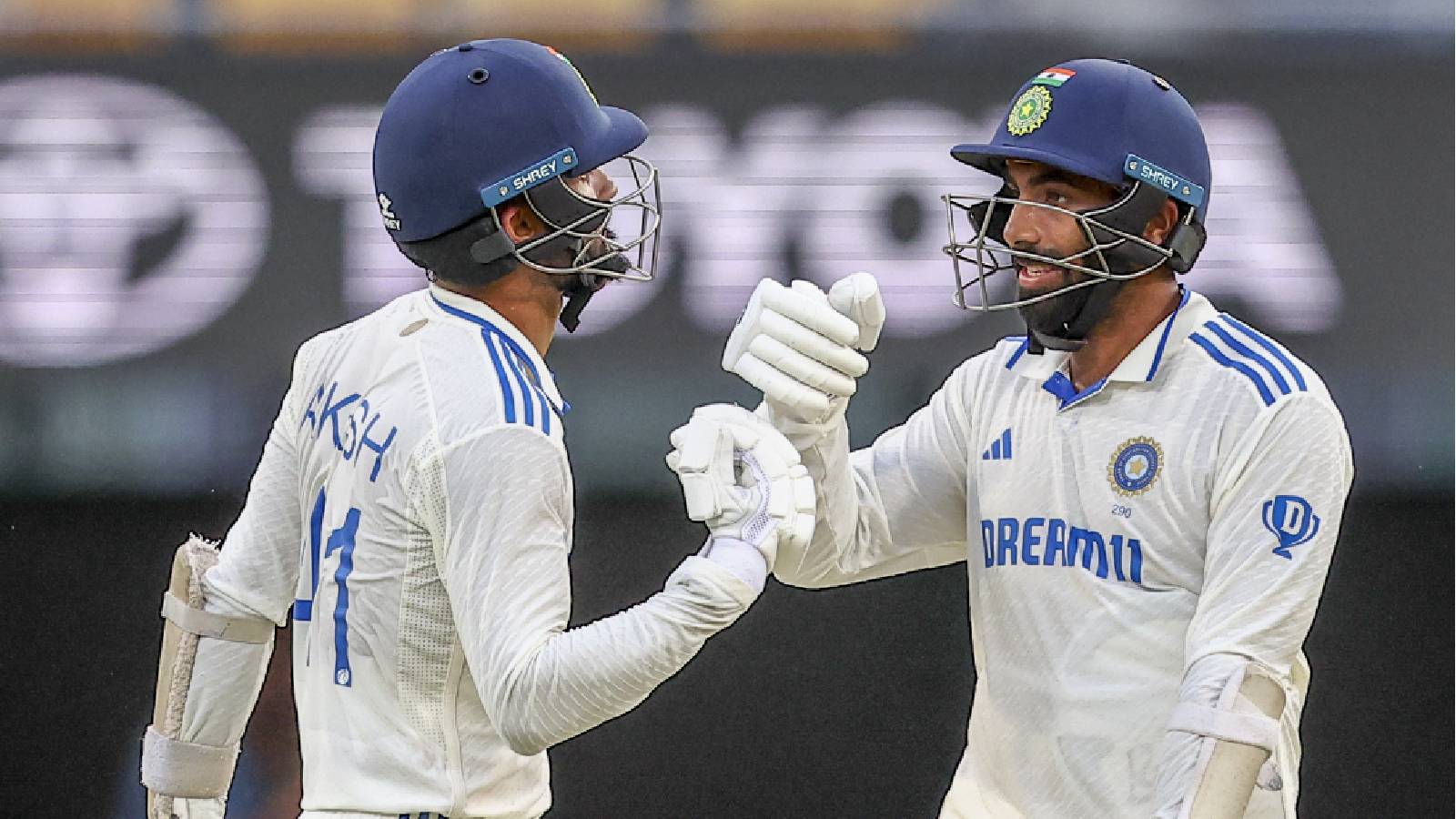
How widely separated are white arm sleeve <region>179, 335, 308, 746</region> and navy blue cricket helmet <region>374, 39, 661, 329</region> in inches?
12.0

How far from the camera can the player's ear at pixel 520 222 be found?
8.61 ft

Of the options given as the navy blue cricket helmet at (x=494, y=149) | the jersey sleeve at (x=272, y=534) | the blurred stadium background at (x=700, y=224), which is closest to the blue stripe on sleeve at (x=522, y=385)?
the navy blue cricket helmet at (x=494, y=149)

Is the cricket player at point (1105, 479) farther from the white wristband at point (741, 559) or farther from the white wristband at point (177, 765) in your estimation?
the white wristband at point (177, 765)

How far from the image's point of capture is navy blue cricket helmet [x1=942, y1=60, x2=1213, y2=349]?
9.46ft

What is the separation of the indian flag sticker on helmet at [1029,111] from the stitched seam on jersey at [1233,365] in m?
0.37

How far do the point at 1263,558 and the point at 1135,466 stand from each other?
0.26 metres

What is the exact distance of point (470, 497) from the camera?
2346mm

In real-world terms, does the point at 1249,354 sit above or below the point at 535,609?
above

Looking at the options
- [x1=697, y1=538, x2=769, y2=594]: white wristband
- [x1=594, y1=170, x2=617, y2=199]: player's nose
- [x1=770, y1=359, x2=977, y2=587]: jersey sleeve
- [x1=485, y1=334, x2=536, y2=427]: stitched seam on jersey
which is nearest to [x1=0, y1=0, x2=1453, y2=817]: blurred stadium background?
[x1=770, y1=359, x2=977, y2=587]: jersey sleeve

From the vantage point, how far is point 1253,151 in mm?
4453

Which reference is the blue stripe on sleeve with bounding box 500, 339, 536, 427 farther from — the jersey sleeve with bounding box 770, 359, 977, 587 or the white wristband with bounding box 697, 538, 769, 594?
the jersey sleeve with bounding box 770, 359, 977, 587

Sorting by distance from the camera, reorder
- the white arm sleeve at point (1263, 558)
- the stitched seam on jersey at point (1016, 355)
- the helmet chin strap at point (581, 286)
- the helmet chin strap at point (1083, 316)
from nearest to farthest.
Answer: the white arm sleeve at point (1263, 558) → the helmet chin strap at point (581, 286) → the helmet chin strap at point (1083, 316) → the stitched seam on jersey at point (1016, 355)

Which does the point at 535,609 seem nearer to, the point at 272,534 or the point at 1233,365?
the point at 272,534

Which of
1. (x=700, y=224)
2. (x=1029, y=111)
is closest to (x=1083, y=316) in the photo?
(x=1029, y=111)
